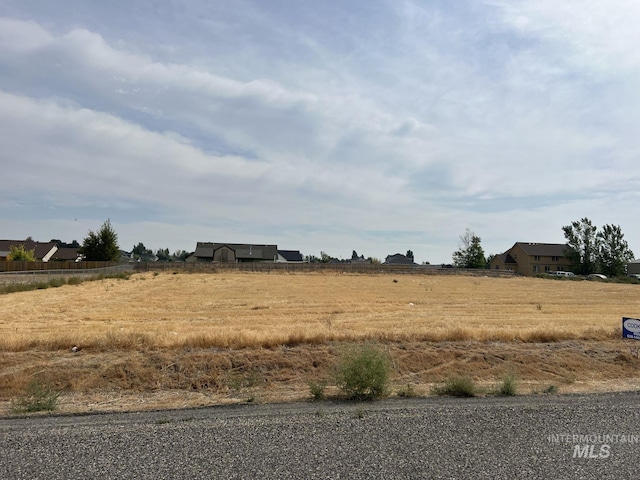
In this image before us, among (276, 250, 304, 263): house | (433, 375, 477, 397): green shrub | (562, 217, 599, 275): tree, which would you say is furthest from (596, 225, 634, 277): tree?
(433, 375, 477, 397): green shrub

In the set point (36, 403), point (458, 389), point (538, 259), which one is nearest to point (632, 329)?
point (458, 389)

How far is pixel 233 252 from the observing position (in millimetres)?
112500

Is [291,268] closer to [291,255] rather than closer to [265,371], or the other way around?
[291,255]

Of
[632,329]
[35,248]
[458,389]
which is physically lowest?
[458,389]

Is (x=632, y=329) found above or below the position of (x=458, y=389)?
above

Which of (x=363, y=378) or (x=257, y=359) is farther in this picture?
(x=257, y=359)

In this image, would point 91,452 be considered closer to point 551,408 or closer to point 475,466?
point 475,466

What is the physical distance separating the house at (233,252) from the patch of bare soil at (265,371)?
101 metres

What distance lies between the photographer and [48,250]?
341ft

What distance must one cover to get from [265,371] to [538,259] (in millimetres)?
112138

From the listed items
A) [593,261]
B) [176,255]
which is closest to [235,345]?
[593,261]

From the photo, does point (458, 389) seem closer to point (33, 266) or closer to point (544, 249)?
point (33, 266)

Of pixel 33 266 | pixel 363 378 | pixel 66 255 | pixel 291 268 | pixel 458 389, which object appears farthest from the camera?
pixel 66 255

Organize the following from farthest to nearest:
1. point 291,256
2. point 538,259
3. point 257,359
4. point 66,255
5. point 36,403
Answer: point 291,256 → point 66,255 → point 538,259 → point 257,359 → point 36,403
